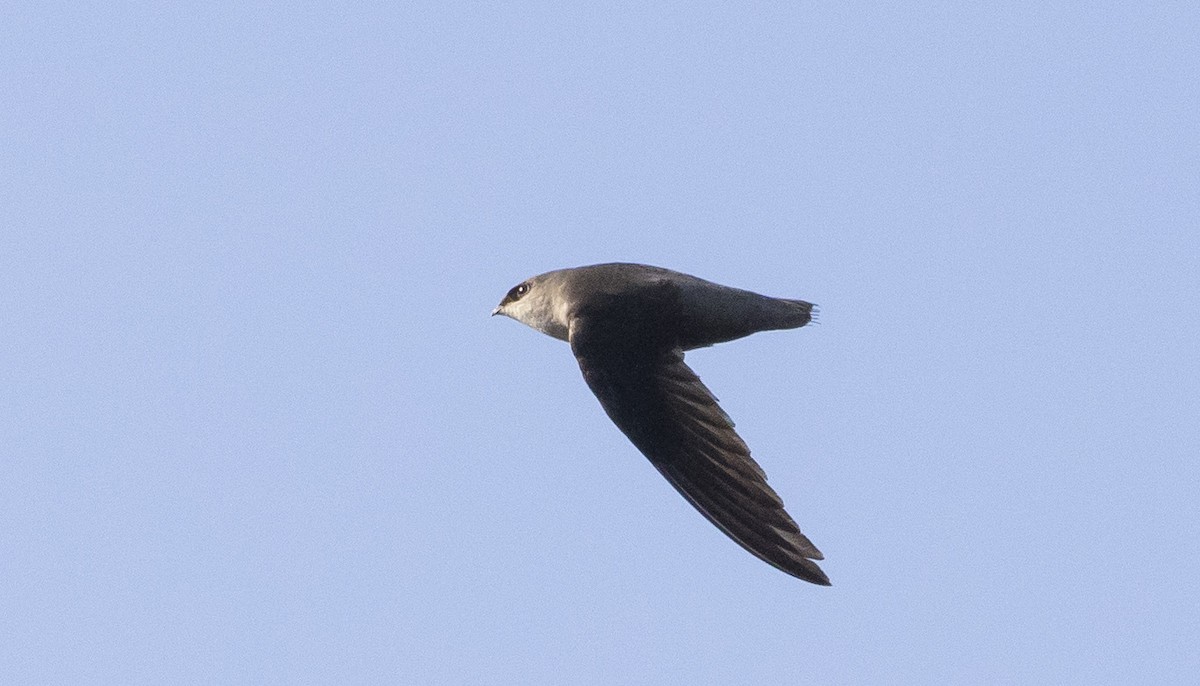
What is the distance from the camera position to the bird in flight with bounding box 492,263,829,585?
1334 cm

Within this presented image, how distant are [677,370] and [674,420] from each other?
44 centimetres

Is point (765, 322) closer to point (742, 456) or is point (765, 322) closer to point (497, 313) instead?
point (742, 456)

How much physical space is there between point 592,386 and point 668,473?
855mm

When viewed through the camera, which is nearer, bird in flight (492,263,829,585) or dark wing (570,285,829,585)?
dark wing (570,285,829,585)

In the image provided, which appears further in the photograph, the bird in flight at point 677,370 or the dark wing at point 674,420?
the bird in flight at point 677,370

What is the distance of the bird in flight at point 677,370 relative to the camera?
13336 millimetres

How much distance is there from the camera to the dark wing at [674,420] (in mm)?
13086

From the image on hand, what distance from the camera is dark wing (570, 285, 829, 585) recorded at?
13086 millimetres

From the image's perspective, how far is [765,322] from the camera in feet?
46.5

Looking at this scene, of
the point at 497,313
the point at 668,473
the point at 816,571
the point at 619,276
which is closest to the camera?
the point at 816,571

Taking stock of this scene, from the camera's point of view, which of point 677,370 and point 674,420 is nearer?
point 674,420

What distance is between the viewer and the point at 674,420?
45.1 ft

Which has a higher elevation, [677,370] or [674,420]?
[677,370]

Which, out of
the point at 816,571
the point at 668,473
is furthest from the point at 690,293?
the point at 816,571
